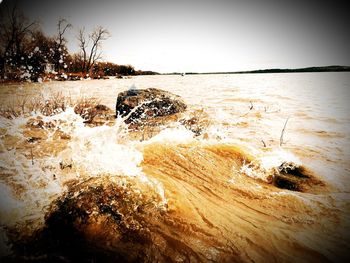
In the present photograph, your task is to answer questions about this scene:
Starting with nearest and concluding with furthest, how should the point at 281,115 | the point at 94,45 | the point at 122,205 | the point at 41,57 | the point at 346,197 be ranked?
the point at 122,205
the point at 346,197
the point at 281,115
the point at 41,57
the point at 94,45

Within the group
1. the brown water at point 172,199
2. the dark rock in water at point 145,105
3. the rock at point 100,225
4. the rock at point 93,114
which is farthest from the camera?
the dark rock in water at point 145,105

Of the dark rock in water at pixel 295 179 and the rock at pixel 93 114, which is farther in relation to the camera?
the rock at pixel 93 114

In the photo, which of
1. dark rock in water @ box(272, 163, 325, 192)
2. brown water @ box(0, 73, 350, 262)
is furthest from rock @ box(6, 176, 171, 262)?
dark rock in water @ box(272, 163, 325, 192)

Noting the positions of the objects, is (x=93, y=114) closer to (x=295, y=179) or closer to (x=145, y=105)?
(x=145, y=105)

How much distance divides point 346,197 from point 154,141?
3812mm

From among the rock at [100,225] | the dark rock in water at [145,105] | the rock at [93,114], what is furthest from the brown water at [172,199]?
the dark rock in water at [145,105]

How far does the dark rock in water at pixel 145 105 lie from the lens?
7629 millimetres

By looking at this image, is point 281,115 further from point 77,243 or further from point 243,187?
point 77,243

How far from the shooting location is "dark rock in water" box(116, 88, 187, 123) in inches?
300

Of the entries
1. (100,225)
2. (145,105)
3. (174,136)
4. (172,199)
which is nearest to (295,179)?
(172,199)

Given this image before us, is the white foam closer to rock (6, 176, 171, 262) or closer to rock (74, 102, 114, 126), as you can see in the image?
rock (74, 102, 114, 126)

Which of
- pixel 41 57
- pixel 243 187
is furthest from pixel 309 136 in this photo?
pixel 41 57

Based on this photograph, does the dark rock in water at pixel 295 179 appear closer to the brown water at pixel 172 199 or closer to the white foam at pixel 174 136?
the brown water at pixel 172 199

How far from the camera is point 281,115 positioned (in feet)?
31.3
